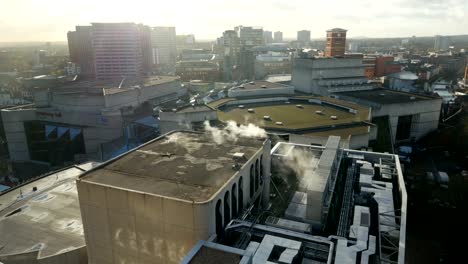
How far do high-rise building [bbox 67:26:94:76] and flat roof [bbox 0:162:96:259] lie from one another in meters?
110

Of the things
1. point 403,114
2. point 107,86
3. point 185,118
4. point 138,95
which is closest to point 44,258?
point 185,118

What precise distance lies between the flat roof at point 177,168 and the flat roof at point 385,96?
1648 inches

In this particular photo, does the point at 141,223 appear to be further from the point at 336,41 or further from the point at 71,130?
the point at 336,41

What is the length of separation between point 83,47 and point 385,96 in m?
121

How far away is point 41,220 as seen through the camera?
24.9 metres

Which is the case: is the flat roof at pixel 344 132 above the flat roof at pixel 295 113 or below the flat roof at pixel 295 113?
below

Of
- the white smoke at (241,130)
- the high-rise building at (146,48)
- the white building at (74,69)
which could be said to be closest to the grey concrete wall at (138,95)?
the white smoke at (241,130)

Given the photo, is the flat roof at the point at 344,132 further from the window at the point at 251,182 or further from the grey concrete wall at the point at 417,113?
the window at the point at 251,182

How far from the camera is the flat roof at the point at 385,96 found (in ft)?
183

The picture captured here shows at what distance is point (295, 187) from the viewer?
23344mm

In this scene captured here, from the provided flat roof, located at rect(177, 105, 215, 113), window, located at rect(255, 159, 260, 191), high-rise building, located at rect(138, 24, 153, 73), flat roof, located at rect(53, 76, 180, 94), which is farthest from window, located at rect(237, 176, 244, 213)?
high-rise building, located at rect(138, 24, 153, 73)

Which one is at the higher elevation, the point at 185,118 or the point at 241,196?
the point at 241,196

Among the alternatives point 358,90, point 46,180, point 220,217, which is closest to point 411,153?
point 358,90

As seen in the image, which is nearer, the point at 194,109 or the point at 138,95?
the point at 194,109
